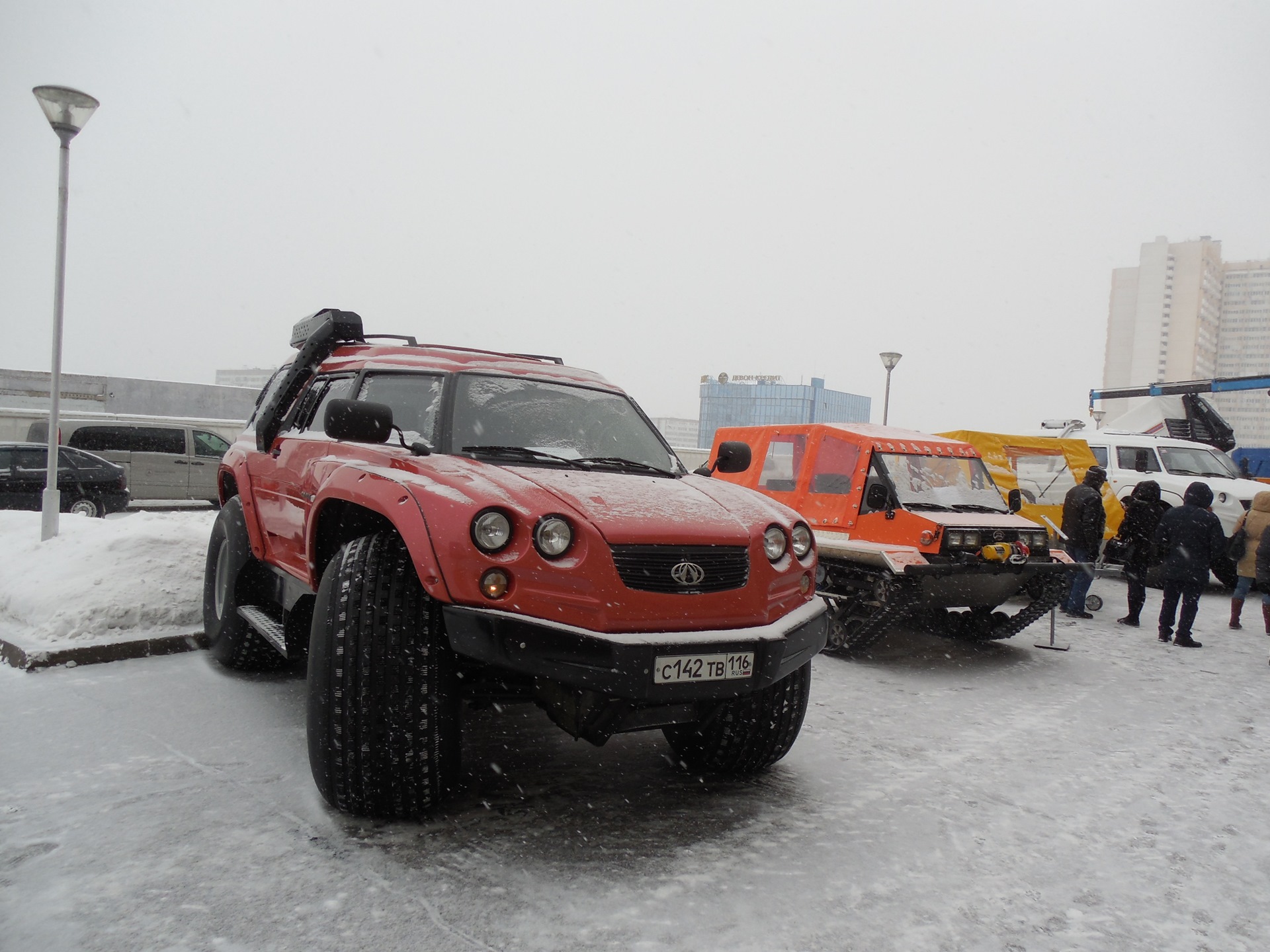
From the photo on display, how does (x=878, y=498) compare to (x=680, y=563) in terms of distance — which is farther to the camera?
(x=878, y=498)

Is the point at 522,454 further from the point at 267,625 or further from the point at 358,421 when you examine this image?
the point at 267,625

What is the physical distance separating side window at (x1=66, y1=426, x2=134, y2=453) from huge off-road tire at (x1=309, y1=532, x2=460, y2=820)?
15562mm

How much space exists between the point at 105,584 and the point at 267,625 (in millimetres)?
1987

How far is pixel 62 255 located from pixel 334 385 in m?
5.86

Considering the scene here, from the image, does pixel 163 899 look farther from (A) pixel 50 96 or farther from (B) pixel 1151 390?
(B) pixel 1151 390

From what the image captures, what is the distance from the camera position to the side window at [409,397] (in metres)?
4.37

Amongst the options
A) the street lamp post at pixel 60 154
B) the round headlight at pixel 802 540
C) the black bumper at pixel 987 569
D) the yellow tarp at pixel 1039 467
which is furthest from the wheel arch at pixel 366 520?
the yellow tarp at pixel 1039 467

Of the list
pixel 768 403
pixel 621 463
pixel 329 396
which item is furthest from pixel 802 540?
pixel 768 403

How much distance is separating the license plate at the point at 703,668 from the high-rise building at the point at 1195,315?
77158mm

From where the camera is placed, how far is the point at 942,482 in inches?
328

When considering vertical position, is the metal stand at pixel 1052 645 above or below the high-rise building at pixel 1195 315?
below

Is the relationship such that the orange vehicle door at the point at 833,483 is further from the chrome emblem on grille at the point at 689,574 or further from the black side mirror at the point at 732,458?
the chrome emblem on grille at the point at 689,574

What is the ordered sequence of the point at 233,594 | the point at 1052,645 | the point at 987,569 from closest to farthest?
the point at 233,594, the point at 987,569, the point at 1052,645

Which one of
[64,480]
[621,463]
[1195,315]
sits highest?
[1195,315]
